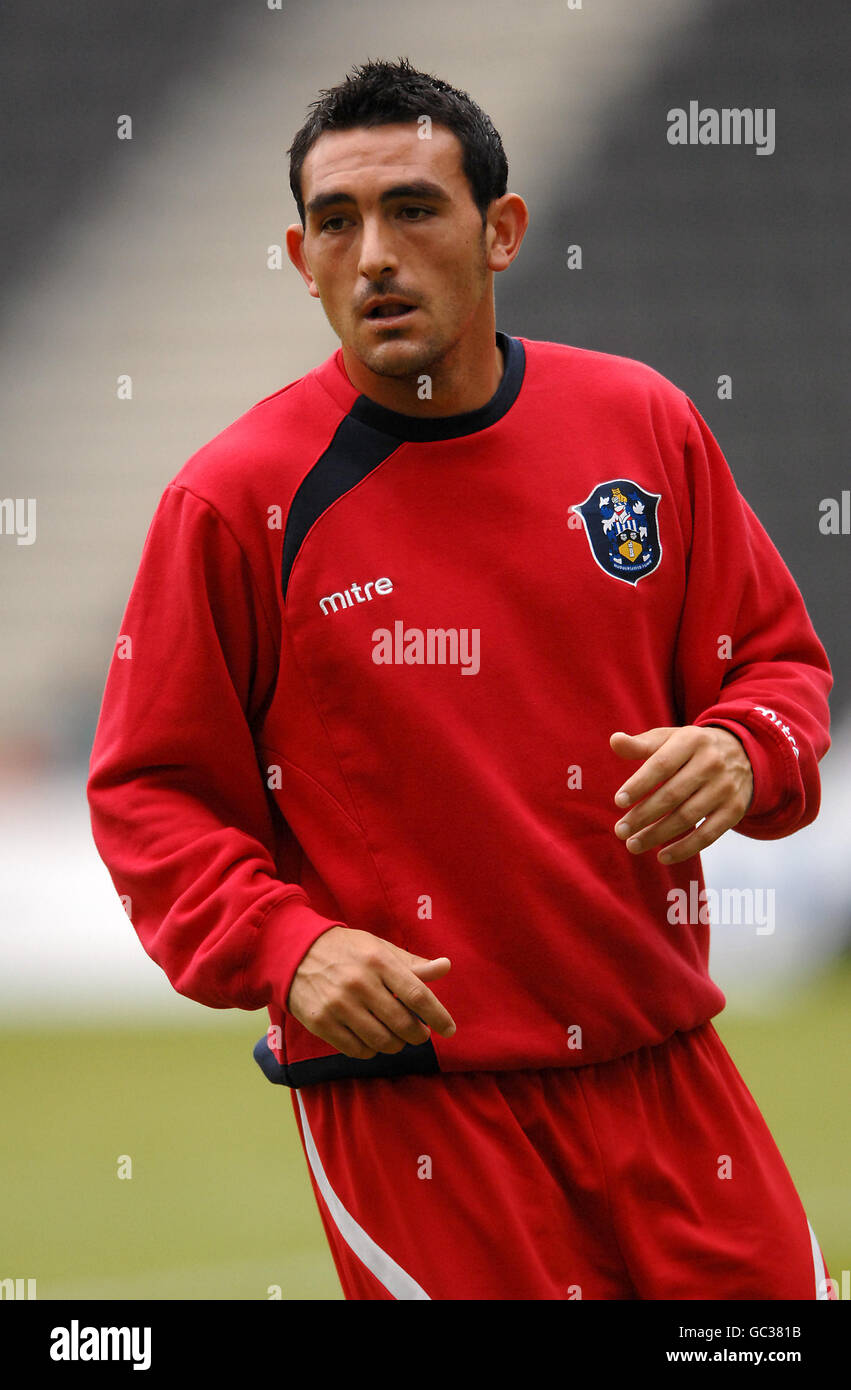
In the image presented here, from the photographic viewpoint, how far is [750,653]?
4.52ft

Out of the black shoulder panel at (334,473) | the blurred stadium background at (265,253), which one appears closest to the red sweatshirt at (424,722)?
the black shoulder panel at (334,473)

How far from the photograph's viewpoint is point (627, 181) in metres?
4.73

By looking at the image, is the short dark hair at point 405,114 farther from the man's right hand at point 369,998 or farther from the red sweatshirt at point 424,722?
the man's right hand at point 369,998

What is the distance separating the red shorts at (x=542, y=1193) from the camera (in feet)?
4.07

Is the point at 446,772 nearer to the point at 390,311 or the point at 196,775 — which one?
the point at 196,775

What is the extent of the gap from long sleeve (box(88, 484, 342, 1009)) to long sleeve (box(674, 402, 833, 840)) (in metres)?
0.37

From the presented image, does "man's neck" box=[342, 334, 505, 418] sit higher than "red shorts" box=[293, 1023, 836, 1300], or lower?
higher

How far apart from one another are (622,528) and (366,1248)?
0.64 meters

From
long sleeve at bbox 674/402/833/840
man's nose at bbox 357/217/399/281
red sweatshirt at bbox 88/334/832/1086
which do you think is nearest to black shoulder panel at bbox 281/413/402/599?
red sweatshirt at bbox 88/334/832/1086

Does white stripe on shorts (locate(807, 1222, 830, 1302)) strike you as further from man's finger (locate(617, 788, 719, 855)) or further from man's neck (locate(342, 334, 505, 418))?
man's neck (locate(342, 334, 505, 418))

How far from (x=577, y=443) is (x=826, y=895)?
3.09m

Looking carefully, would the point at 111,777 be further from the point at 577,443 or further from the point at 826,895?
the point at 826,895

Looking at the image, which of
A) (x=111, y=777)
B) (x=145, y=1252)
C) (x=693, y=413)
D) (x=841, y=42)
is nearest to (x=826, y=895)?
(x=145, y=1252)

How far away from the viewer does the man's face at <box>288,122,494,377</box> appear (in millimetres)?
1285
